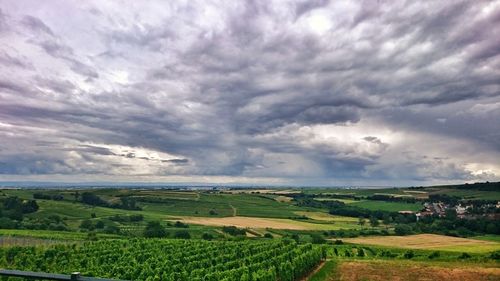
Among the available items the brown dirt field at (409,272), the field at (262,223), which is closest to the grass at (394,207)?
the field at (262,223)

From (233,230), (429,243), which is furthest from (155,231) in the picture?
(429,243)

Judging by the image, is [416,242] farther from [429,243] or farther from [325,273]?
[325,273]

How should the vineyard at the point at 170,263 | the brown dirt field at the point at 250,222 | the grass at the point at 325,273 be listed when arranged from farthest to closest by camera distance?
the brown dirt field at the point at 250,222 < the grass at the point at 325,273 < the vineyard at the point at 170,263

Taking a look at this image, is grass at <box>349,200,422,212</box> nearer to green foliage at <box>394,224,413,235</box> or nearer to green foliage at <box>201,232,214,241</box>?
green foliage at <box>394,224,413,235</box>

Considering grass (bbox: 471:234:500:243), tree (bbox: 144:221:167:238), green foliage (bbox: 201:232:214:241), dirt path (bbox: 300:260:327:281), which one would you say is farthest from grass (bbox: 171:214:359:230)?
dirt path (bbox: 300:260:327:281)

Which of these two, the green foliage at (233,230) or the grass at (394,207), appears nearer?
the green foliage at (233,230)

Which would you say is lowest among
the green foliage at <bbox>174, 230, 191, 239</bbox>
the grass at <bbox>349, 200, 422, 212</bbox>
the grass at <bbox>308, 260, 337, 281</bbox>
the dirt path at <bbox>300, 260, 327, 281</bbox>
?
the green foliage at <bbox>174, 230, 191, 239</bbox>

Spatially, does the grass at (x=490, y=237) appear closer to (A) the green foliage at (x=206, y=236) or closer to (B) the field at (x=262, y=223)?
(B) the field at (x=262, y=223)

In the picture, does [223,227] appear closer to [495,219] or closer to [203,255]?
[203,255]
